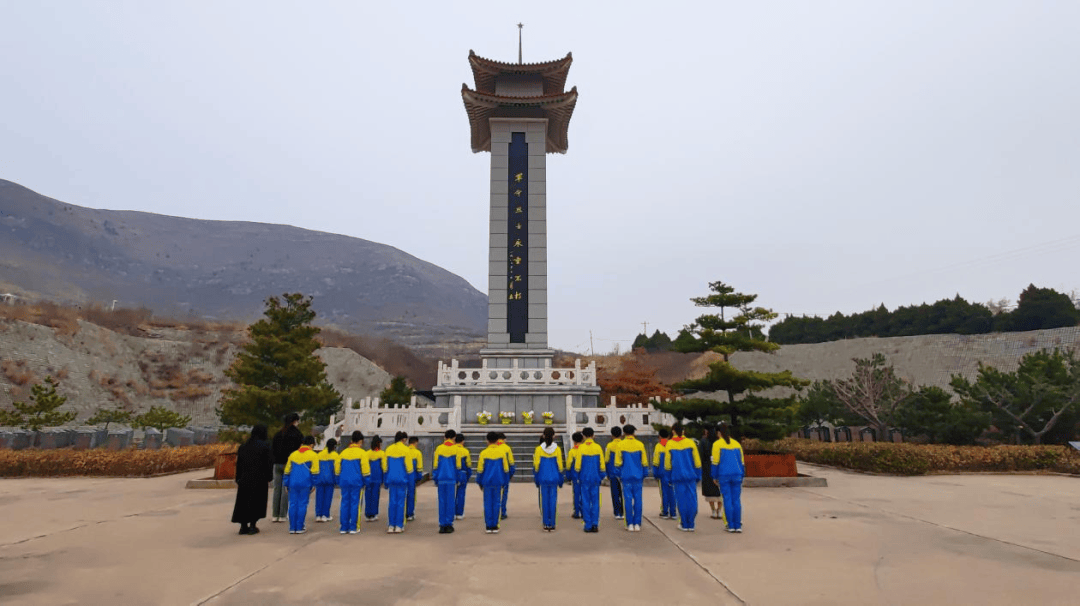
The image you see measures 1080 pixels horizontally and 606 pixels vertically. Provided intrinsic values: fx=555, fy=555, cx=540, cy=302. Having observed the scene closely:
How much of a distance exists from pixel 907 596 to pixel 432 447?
37.2 ft

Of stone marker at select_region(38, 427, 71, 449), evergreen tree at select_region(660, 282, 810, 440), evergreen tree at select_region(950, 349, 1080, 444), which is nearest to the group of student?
evergreen tree at select_region(660, 282, 810, 440)

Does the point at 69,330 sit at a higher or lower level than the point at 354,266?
lower

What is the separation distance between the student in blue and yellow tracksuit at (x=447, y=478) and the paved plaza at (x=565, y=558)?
0.37 meters

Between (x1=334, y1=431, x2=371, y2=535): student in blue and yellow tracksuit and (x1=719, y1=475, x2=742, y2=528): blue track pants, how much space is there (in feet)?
16.6

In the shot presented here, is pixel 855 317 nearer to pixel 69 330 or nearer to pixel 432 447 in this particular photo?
pixel 432 447

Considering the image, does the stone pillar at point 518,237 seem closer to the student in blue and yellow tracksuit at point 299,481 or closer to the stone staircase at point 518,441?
the stone staircase at point 518,441

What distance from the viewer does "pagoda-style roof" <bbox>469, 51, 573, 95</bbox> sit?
80.8ft

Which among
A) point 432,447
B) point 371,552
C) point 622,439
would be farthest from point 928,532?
point 432,447

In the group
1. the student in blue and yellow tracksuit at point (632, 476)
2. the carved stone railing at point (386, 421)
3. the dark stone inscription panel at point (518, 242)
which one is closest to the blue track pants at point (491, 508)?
the student in blue and yellow tracksuit at point (632, 476)

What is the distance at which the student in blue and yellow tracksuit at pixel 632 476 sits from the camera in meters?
7.72

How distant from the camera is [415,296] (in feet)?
431

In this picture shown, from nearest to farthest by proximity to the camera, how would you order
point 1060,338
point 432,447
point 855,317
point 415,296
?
point 432,447 → point 1060,338 → point 855,317 → point 415,296

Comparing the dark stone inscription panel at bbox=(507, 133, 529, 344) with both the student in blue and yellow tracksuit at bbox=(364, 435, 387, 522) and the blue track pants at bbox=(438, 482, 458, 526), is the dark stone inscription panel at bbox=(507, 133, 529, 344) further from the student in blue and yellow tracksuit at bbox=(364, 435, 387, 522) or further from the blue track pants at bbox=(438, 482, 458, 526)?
the blue track pants at bbox=(438, 482, 458, 526)

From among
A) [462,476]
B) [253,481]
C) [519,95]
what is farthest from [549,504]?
[519,95]
